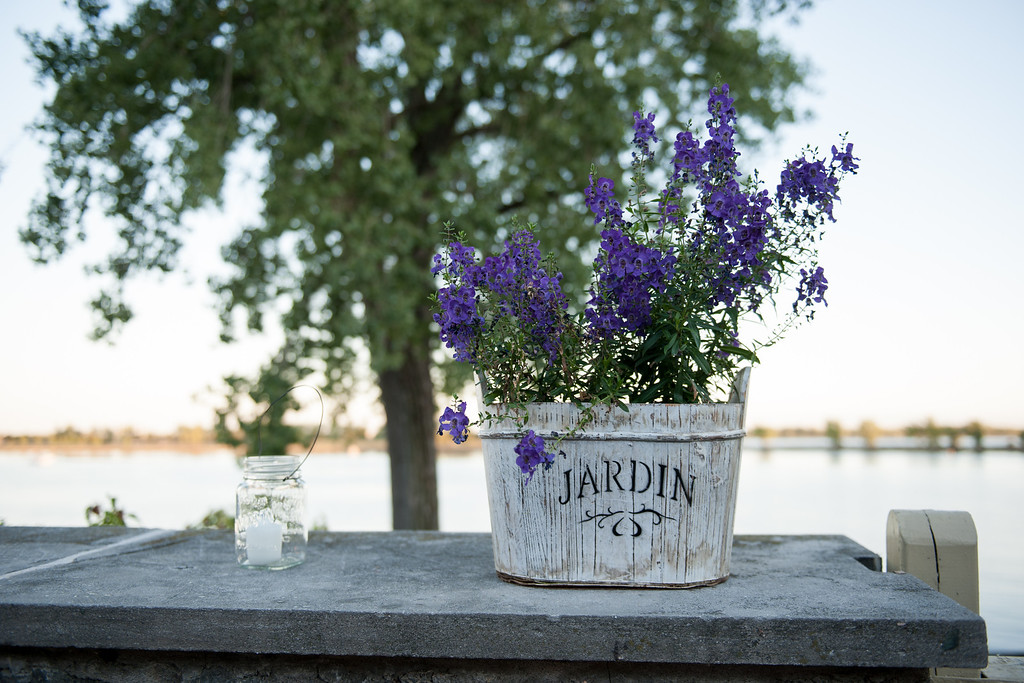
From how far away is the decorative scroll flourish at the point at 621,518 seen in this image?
2.23 m

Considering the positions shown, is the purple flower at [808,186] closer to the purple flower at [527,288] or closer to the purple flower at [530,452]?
the purple flower at [527,288]

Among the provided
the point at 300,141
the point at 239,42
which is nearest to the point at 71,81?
the point at 239,42

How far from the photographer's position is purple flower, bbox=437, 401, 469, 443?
212cm

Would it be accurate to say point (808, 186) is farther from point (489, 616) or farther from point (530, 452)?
point (489, 616)

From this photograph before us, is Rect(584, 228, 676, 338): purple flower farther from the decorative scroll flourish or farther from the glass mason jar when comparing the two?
the glass mason jar

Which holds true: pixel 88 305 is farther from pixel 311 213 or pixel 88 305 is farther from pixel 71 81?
pixel 311 213

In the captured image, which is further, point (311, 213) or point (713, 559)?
point (311, 213)

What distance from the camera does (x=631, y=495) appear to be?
224 centimetres

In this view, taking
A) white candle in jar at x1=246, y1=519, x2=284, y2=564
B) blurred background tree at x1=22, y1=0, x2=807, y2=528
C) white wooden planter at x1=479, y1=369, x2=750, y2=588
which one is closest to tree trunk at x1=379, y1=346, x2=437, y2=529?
blurred background tree at x1=22, y1=0, x2=807, y2=528

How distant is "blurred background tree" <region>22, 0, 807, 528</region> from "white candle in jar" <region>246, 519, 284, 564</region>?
406 cm

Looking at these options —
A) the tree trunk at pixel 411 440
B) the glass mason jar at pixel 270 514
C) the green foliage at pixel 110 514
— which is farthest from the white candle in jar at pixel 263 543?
A: the tree trunk at pixel 411 440

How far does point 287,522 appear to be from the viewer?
277 cm

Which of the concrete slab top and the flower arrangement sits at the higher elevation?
the flower arrangement

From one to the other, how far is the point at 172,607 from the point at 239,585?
0.32 m
